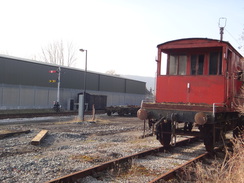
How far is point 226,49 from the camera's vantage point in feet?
26.3

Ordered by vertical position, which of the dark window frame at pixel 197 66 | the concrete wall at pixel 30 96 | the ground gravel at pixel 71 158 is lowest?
the ground gravel at pixel 71 158

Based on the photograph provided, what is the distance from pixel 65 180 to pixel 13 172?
1.46 meters

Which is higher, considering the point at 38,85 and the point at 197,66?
the point at 38,85

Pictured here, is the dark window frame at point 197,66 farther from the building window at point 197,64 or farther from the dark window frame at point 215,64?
the dark window frame at point 215,64

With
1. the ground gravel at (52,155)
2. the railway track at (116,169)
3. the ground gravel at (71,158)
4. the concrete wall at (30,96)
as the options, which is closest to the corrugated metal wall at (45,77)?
the concrete wall at (30,96)

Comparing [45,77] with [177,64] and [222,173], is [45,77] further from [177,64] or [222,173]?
[222,173]

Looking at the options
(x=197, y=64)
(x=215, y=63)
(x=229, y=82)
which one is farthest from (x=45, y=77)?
(x=229, y=82)

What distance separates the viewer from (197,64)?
8812mm

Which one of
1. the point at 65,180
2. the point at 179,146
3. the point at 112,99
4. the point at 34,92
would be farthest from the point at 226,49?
the point at 112,99

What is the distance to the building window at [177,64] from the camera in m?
9.05

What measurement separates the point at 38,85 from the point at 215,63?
2488 centimetres

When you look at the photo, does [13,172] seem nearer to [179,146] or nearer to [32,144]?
[32,144]

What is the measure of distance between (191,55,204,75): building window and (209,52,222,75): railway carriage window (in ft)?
0.97

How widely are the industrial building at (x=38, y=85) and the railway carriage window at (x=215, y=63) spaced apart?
22457 millimetres
